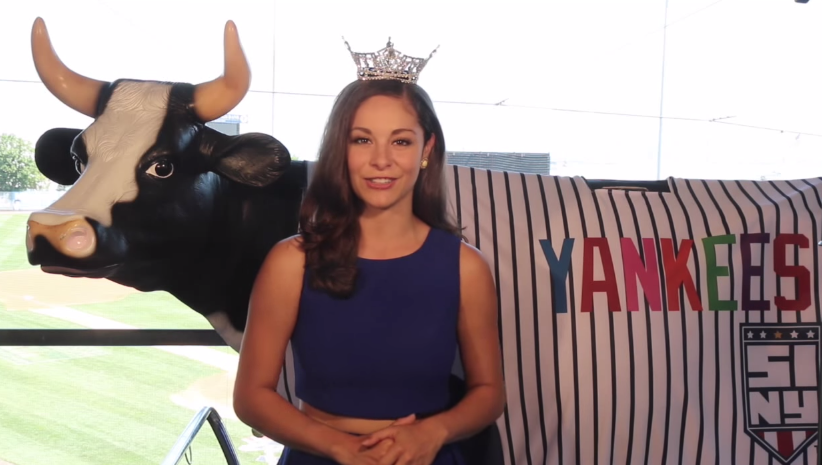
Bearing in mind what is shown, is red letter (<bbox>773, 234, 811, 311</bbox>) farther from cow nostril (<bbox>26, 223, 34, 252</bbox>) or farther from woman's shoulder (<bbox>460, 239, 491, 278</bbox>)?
cow nostril (<bbox>26, 223, 34, 252</bbox>)

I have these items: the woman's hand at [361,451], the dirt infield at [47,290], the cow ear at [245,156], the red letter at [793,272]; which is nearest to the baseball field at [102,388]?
the dirt infield at [47,290]

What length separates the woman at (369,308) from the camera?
109 centimetres

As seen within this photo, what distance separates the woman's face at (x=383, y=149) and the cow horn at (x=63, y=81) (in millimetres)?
660

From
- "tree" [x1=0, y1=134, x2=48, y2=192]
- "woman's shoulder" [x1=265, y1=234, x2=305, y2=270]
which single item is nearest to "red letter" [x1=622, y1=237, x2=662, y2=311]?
"woman's shoulder" [x1=265, y1=234, x2=305, y2=270]

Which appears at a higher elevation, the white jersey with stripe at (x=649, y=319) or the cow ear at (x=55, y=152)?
the cow ear at (x=55, y=152)

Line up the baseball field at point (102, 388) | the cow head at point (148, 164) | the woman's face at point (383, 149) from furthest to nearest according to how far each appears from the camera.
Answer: the baseball field at point (102, 388) → the cow head at point (148, 164) → the woman's face at point (383, 149)

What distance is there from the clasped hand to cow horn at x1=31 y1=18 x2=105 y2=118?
94 cm

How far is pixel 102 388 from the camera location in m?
6.32

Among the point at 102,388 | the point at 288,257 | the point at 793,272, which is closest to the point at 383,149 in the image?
the point at 288,257

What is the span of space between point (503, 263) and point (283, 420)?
2.50 feet

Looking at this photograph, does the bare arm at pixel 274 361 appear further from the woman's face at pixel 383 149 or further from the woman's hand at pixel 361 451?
the woman's face at pixel 383 149

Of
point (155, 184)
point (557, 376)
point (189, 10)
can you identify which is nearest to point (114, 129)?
point (155, 184)

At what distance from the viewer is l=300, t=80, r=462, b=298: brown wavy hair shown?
1108 mm

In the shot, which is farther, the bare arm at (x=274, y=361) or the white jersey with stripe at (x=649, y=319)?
the white jersey with stripe at (x=649, y=319)
